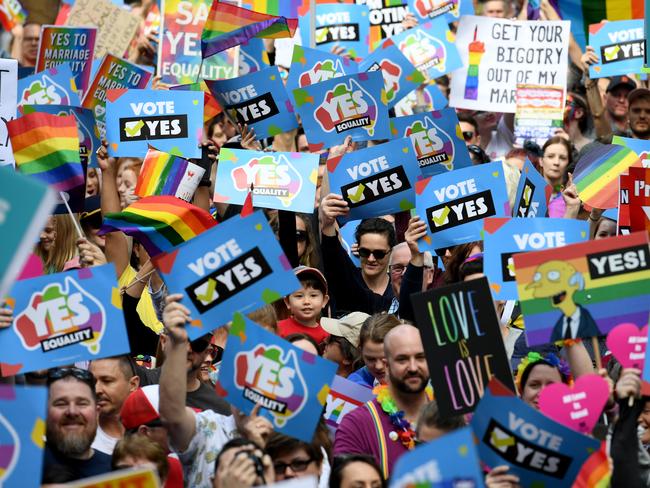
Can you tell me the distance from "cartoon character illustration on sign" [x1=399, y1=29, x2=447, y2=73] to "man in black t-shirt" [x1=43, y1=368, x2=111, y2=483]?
20.7 feet

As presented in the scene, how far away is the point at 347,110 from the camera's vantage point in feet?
34.3

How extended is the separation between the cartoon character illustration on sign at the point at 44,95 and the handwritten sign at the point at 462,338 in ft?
15.1

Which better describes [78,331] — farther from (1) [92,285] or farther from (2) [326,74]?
(2) [326,74]

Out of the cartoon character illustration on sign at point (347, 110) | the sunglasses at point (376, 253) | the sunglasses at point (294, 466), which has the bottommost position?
the sunglasses at point (376, 253)

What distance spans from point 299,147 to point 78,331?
5474 millimetres

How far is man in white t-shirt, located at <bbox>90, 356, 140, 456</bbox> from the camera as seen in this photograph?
7629mm

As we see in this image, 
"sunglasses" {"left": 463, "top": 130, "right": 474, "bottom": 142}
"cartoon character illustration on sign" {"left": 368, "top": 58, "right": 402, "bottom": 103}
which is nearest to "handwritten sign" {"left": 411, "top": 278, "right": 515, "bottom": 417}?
"cartoon character illustration on sign" {"left": 368, "top": 58, "right": 402, "bottom": 103}

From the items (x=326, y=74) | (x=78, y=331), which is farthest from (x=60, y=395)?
(x=326, y=74)

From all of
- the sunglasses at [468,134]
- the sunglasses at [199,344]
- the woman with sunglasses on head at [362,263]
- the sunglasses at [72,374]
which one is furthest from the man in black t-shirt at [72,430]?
the sunglasses at [468,134]

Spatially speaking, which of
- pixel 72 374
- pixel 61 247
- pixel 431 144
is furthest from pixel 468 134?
pixel 72 374

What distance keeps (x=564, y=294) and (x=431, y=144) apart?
369 cm

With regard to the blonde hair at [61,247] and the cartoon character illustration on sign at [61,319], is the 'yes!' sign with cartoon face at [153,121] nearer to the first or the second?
the blonde hair at [61,247]

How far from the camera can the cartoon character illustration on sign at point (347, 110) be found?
34.2ft

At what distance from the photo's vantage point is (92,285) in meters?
7.16
